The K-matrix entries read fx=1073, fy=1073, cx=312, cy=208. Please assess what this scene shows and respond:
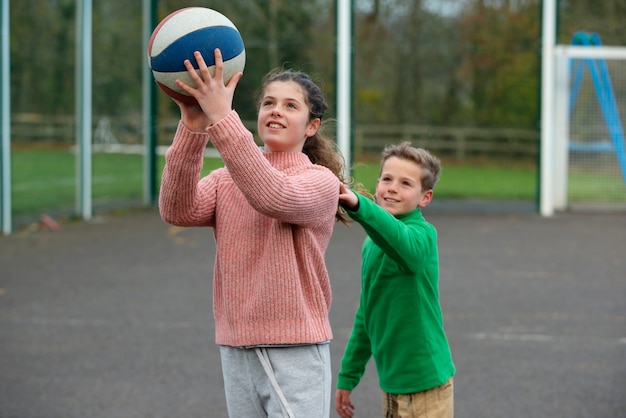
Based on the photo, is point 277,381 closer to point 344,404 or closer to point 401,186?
point 344,404

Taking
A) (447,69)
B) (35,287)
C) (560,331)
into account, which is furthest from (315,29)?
(560,331)

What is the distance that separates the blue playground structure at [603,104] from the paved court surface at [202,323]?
11.3ft

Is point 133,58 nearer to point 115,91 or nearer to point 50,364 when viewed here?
point 115,91

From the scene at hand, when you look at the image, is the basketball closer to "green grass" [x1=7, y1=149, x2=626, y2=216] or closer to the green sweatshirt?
the green sweatshirt

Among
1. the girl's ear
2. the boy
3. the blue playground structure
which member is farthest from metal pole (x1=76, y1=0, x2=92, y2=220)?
the girl's ear

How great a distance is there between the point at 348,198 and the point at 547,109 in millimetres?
13045

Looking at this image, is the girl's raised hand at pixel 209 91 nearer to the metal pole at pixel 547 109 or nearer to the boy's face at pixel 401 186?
the boy's face at pixel 401 186

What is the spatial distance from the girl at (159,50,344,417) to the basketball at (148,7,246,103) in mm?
66

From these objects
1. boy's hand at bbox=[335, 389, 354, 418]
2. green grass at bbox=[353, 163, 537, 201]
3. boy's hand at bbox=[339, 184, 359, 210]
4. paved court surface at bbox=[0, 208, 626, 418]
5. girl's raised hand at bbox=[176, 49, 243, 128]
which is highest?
girl's raised hand at bbox=[176, 49, 243, 128]

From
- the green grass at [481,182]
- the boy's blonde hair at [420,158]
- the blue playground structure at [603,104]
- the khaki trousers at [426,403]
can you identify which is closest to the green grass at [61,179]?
the green grass at [481,182]

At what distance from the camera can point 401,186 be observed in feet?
12.0

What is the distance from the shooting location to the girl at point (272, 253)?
9.87 feet

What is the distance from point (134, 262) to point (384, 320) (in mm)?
7091

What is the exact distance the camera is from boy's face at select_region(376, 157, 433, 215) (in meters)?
3.63
